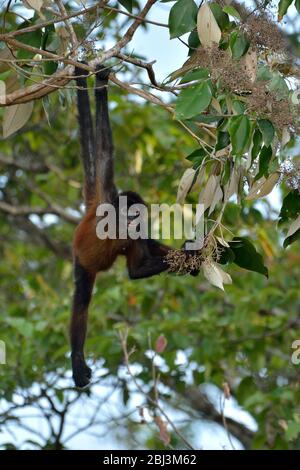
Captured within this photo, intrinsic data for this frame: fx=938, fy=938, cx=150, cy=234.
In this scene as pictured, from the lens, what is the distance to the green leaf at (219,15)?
329 centimetres

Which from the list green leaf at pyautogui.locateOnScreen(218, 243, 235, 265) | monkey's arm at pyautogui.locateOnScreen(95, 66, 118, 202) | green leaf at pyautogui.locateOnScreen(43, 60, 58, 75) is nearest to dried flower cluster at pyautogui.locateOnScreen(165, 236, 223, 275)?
green leaf at pyautogui.locateOnScreen(218, 243, 235, 265)

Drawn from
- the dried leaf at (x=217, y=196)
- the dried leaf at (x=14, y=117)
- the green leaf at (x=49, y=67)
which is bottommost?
the dried leaf at (x=217, y=196)

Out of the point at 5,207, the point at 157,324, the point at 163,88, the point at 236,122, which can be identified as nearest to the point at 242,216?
the point at 157,324

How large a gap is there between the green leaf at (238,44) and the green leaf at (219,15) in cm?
16

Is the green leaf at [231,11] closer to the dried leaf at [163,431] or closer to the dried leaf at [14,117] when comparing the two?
the dried leaf at [14,117]

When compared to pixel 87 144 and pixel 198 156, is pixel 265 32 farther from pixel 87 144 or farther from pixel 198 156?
pixel 87 144

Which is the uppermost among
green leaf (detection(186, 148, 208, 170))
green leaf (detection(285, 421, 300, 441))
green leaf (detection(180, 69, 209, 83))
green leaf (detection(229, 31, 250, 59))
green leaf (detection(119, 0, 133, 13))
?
green leaf (detection(119, 0, 133, 13))

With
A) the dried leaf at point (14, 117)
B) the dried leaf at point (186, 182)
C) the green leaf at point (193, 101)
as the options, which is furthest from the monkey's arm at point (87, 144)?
the green leaf at point (193, 101)

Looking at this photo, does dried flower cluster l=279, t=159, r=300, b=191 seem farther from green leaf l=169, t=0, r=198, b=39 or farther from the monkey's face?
the monkey's face

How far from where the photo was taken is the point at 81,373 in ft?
17.5

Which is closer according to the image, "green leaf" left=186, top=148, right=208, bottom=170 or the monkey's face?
"green leaf" left=186, top=148, right=208, bottom=170

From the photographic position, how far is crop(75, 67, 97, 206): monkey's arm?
5012mm

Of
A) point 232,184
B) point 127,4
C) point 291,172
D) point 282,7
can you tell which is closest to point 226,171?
point 232,184

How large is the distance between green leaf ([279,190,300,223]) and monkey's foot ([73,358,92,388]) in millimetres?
2232
